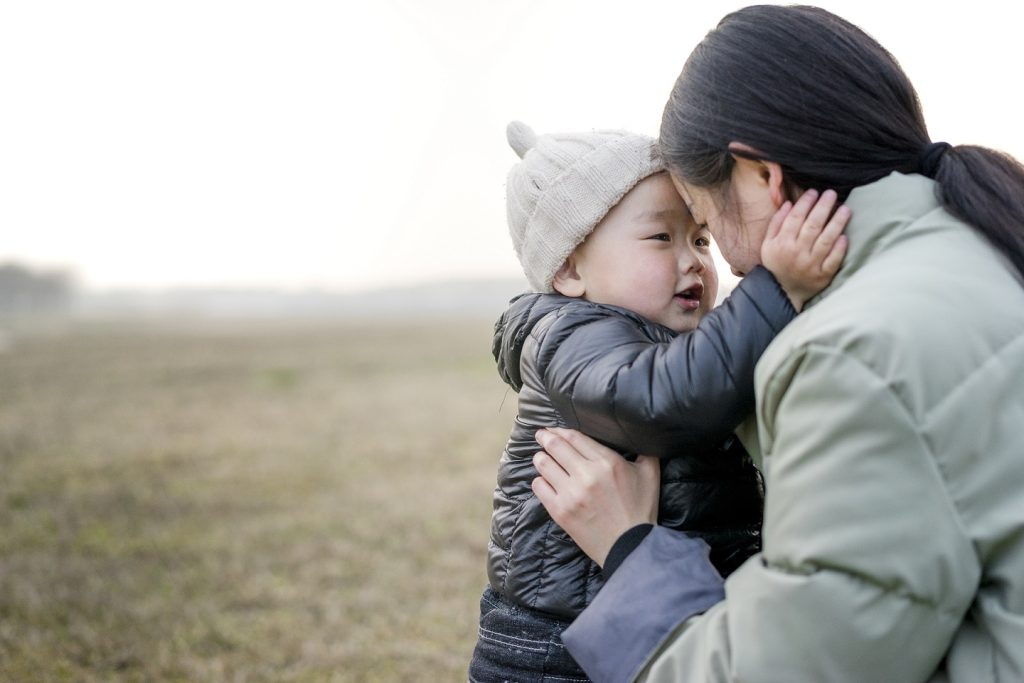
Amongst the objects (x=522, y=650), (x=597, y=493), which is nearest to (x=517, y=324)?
(x=597, y=493)

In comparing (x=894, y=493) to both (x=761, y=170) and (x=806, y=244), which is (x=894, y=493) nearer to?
(x=806, y=244)

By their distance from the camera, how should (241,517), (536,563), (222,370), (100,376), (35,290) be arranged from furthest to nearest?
1. (35,290)
2. (222,370)
3. (100,376)
4. (241,517)
5. (536,563)

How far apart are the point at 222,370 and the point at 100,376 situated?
2707mm

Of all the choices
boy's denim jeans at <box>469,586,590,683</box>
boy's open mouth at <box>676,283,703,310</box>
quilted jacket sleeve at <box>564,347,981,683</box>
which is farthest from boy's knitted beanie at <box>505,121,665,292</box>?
quilted jacket sleeve at <box>564,347,981,683</box>

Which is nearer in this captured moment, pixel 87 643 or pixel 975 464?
pixel 975 464

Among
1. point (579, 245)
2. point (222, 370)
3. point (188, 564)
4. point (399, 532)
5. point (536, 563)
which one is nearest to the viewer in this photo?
point (536, 563)

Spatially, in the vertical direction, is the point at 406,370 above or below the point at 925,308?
below

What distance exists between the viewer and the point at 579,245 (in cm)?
238

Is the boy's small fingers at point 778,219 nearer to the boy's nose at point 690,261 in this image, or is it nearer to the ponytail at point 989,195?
the ponytail at point 989,195

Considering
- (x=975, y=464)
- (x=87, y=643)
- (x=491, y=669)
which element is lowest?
(x=87, y=643)

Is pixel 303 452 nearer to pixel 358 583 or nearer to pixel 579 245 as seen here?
pixel 358 583

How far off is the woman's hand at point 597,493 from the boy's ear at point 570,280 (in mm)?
517

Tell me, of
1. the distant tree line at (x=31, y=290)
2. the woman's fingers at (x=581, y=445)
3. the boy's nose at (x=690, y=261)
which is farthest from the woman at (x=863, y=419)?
the distant tree line at (x=31, y=290)

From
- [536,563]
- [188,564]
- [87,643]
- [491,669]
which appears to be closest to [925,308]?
[536,563]
